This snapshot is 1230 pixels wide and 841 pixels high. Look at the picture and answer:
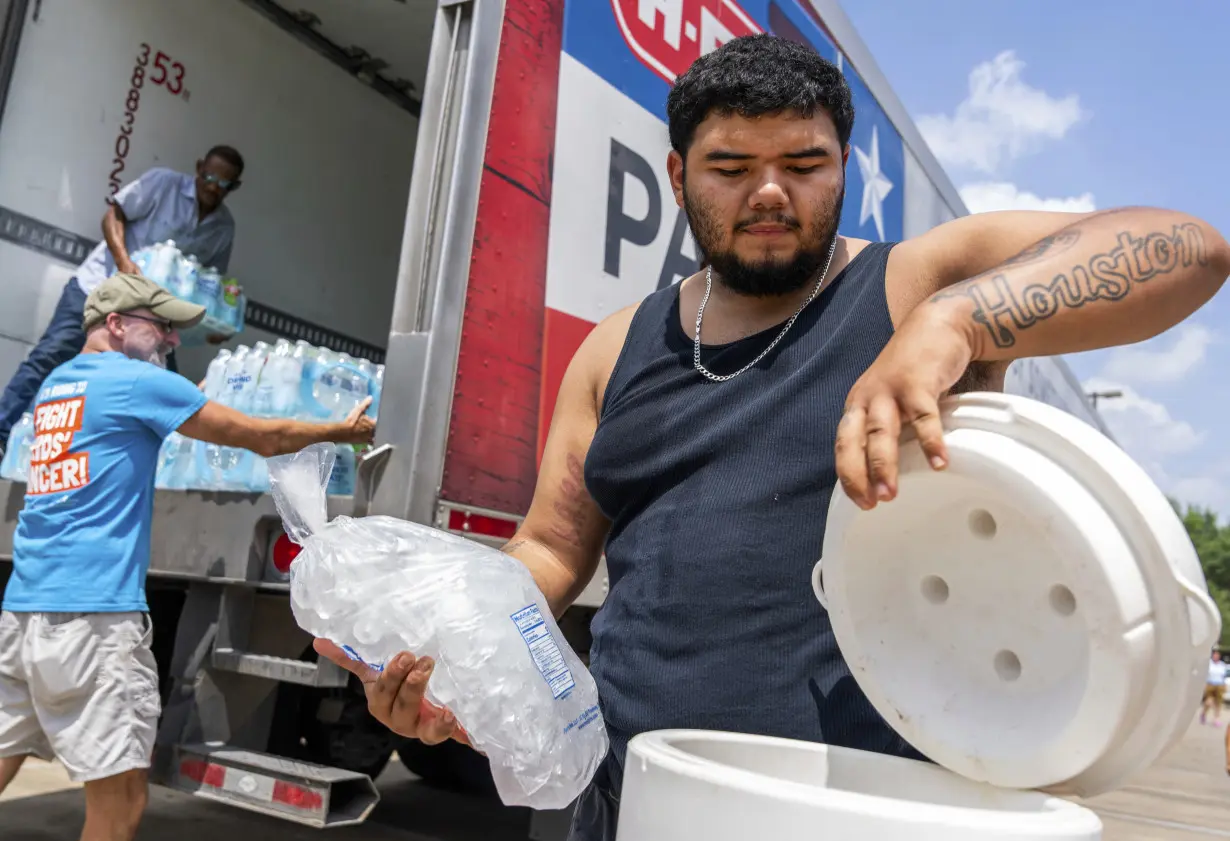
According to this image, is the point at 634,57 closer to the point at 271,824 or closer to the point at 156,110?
the point at 156,110

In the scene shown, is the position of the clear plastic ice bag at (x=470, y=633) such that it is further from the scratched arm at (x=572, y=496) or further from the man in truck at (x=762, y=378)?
the scratched arm at (x=572, y=496)

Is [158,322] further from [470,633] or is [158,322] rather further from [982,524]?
[982,524]

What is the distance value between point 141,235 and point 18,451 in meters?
1.05

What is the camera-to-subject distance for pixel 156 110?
184 inches

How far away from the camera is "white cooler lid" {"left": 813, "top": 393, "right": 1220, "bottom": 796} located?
2.76 ft

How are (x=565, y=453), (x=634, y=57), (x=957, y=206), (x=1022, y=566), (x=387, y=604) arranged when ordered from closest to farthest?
(x=1022, y=566)
(x=387, y=604)
(x=565, y=453)
(x=634, y=57)
(x=957, y=206)

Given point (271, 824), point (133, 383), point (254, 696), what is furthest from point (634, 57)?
point (271, 824)

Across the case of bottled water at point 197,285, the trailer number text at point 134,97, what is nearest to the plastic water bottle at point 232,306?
the case of bottled water at point 197,285

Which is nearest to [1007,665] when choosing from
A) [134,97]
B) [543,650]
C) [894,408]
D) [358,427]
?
[894,408]

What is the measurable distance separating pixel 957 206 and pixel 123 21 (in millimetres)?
4391

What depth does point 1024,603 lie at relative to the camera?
0.98m

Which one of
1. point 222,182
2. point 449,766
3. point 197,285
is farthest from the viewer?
point 449,766

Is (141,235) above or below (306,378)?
above

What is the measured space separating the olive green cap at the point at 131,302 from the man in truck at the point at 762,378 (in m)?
2.18
